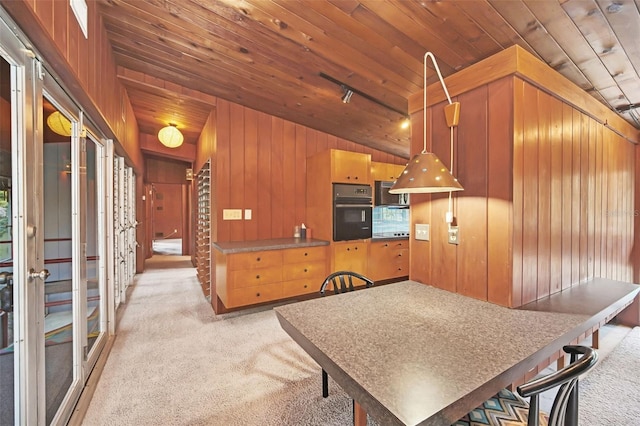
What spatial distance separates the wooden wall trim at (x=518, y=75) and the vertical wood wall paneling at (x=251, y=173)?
2.30 m

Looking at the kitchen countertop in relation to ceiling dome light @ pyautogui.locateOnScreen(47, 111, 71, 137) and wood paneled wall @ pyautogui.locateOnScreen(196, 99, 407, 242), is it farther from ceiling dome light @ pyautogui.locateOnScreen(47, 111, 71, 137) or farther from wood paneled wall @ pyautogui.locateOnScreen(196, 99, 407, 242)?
ceiling dome light @ pyautogui.locateOnScreen(47, 111, 71, 137)

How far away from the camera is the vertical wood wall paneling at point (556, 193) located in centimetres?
171

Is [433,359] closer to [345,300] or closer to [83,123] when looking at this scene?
[345,300]

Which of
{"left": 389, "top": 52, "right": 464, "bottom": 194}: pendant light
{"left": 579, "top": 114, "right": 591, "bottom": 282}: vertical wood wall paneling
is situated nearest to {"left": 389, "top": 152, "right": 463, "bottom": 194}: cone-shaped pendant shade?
{"left": 389, "top": 52, "right": 464, "bottom": 194}: pendant light

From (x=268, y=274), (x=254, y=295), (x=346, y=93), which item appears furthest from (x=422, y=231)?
(x=254, y=295)

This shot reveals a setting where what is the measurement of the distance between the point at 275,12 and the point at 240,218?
2.39 m

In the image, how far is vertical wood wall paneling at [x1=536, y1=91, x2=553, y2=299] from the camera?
161 cm

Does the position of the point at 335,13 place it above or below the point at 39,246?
above

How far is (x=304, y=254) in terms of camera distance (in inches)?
131

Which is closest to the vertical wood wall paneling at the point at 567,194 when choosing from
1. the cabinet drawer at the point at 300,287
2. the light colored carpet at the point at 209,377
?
the light colored carpet at the point at 209,377

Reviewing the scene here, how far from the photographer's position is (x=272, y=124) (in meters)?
3.77

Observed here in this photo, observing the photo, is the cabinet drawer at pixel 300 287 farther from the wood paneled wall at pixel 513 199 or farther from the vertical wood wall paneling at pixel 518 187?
the vertical wood wall paneling at pixel 518 187

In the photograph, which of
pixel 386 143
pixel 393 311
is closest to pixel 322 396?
pixel 393 311

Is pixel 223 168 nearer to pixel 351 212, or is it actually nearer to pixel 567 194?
pixel 351 212
